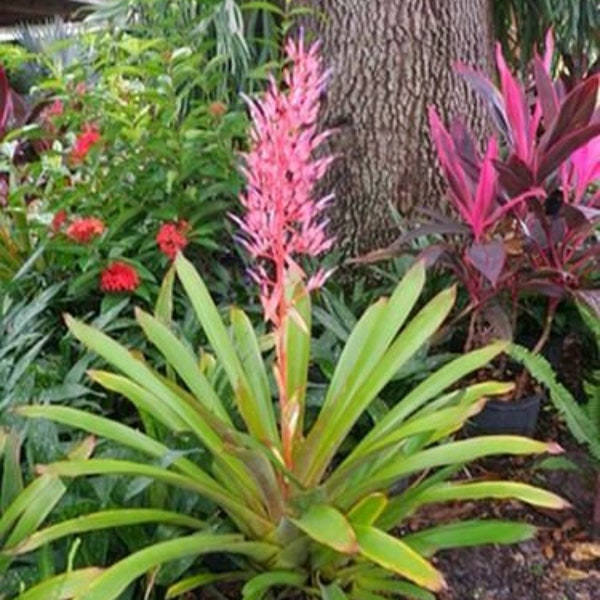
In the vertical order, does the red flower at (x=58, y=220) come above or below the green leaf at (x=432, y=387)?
above

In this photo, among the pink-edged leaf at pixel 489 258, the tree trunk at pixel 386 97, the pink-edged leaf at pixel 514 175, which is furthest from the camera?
the tree trunk at pixel 386 97

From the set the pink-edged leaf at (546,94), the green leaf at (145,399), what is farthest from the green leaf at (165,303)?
the pink-edged leaf at (546,94)

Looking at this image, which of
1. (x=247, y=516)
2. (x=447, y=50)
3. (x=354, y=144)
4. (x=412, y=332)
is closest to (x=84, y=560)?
(x=247, y=516)

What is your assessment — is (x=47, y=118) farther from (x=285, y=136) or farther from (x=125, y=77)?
(x=285, y=136)

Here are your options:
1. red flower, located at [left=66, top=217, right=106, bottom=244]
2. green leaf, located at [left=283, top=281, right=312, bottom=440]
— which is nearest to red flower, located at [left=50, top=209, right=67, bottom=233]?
red flower, located at [left=66, top=217, right=106, bottom=244]

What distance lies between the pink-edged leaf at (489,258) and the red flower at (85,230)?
3.18ft

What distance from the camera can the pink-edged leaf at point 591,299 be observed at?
6.59 ft

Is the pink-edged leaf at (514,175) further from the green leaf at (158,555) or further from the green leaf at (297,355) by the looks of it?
the green leaf at (158,555)

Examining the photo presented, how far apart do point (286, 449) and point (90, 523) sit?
390 millimetres

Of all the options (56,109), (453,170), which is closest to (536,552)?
(453,170)

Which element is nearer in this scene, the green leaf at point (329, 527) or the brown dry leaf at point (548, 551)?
the green leaf at point (329, 527)

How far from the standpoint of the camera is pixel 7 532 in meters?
1.59

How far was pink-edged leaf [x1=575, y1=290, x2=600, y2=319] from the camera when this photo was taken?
6.59 feet

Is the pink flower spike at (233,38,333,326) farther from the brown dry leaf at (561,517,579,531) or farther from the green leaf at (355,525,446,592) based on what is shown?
the brown dry leaf at (561,517,579,531)
